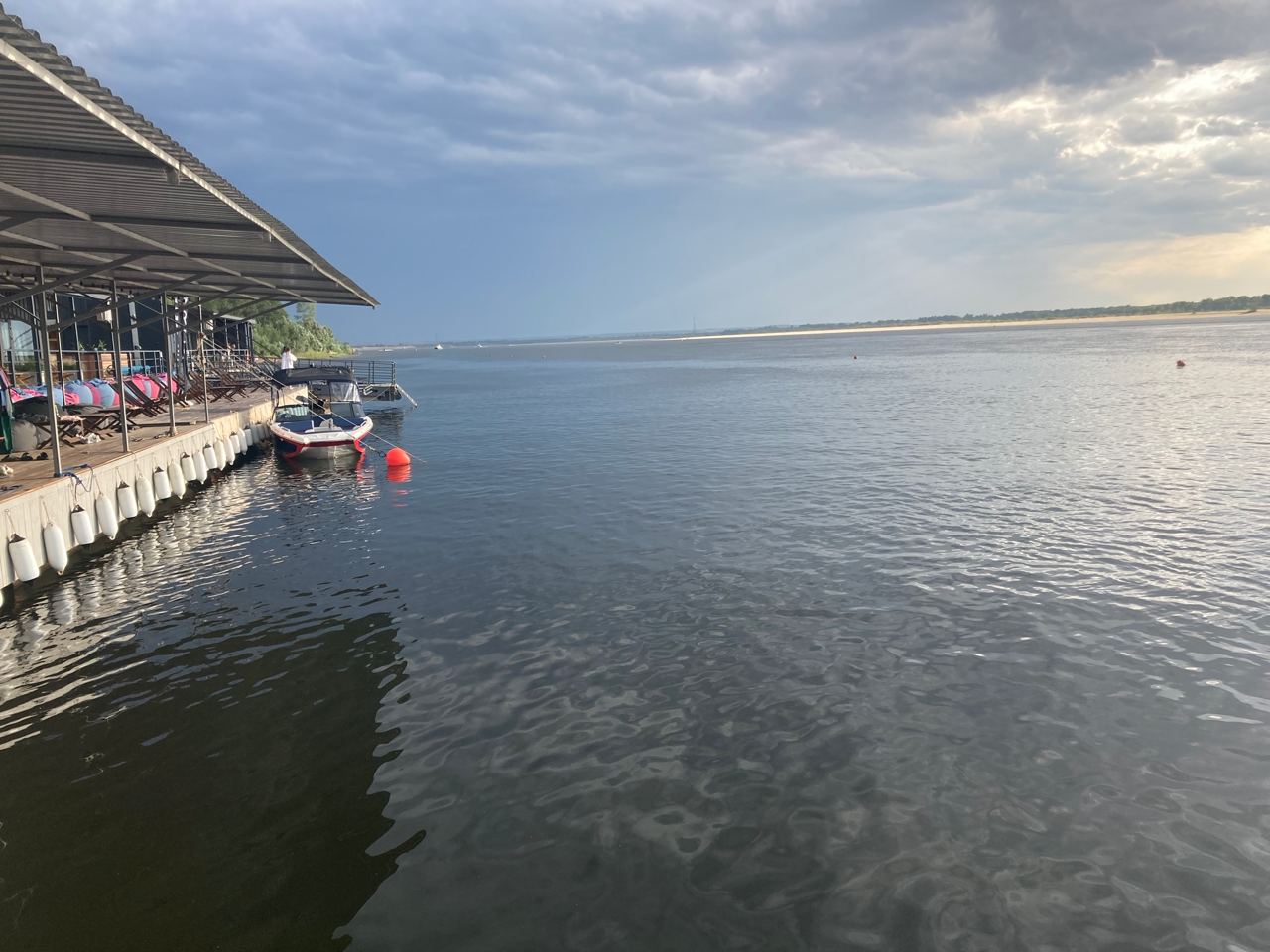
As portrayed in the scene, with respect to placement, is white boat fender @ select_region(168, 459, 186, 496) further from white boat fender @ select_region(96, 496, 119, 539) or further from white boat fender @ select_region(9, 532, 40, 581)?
white boat fender @ select_region(9, 532, 40, 581)

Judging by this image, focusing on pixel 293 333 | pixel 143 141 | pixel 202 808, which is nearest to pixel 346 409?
pixel 143 141

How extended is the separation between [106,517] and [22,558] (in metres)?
3.66

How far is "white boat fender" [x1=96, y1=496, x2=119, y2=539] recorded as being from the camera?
54.5 feet

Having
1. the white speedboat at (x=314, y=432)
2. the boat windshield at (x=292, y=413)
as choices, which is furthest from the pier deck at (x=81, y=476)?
the boat windshield at (x=292, y=413)

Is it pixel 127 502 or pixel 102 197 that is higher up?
pixel 102 197

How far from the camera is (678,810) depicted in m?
7.36

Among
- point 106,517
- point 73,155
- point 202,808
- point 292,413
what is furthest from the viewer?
point 292,413

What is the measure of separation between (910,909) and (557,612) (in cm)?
753

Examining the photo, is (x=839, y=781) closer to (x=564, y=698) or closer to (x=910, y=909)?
(x=910, y=909)

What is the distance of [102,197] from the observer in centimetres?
1120

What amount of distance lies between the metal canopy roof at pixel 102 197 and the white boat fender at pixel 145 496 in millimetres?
5243

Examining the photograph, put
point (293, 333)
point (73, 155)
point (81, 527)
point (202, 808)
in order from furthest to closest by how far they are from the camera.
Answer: point (293, 333)
point (81, 527)
point (73, 155)
point (202, 808)

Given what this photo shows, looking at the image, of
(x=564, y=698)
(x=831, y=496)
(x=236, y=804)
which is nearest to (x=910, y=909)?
(x=564, y=698)

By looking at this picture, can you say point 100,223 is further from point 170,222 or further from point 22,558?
point 22,558
